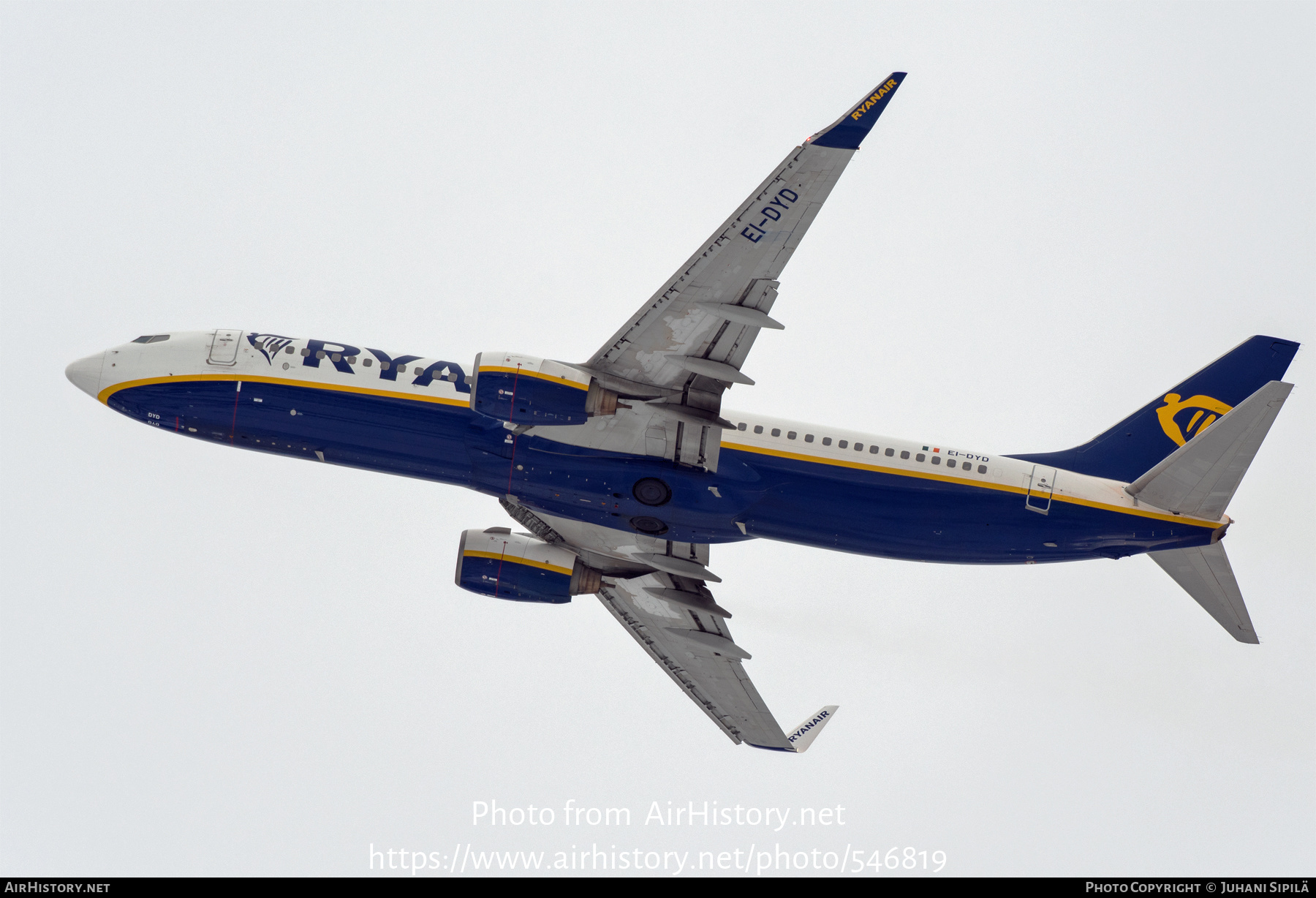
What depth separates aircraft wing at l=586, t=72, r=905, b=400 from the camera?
28484 mm

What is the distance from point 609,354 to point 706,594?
12.3 m

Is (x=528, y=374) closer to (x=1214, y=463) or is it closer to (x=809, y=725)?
(x=1214, y=463)

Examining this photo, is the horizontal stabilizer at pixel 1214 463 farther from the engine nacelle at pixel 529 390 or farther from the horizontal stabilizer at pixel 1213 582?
the engine nacelle at pixel 529 390

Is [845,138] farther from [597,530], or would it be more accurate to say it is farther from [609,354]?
[597,530]

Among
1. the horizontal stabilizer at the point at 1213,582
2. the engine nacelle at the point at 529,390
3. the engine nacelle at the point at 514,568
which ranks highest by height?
the engine nacelle at the point at 529,390

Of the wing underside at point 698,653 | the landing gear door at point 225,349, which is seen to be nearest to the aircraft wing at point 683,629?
the wing underside at point 698,653

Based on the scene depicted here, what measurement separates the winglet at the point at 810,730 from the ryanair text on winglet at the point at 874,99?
24.9 m

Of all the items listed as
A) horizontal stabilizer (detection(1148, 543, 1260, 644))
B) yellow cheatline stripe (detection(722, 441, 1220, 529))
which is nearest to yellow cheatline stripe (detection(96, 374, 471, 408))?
yellow cheatline stripe (detection(722, 441, 1220, 529))

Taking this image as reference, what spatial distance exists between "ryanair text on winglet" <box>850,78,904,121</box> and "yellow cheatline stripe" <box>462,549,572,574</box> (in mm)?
19848

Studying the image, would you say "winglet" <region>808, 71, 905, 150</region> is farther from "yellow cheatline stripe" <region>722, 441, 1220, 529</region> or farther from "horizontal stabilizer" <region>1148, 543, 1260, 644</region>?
"horizontal stabilizer" <region>1148, 543, 1260, 644</region>

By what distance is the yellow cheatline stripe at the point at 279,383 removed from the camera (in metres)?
37.0

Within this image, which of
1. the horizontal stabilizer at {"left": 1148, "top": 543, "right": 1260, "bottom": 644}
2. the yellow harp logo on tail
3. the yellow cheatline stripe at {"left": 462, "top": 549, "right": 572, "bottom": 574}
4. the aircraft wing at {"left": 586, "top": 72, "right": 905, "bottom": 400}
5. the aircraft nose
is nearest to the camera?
the aircraft wing at {"left": 586, "top": 72, "right": 905, "bottom": 400}

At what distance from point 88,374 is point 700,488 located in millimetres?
20453

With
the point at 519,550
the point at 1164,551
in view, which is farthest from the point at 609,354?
the point at 1164,551
